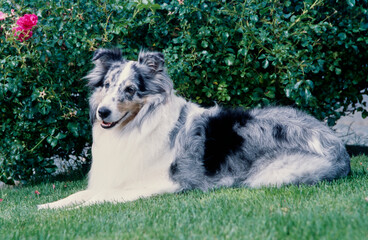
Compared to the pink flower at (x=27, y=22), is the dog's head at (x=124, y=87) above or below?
below

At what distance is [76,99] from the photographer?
18.9 ft

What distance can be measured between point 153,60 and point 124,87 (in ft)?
1.53

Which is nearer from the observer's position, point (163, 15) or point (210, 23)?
point (210, 23)

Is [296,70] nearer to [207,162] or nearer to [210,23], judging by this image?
[210,23]

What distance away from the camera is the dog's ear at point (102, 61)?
4277 millimetres

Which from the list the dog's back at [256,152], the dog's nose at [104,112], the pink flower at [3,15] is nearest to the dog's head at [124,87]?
the dog's nose at [104,112]

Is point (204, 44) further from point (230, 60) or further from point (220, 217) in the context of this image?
point (220, 217)

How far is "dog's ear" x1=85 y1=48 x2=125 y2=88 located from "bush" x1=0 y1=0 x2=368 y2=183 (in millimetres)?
835

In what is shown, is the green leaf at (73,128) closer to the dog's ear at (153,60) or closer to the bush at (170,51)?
the bush at (170,51)

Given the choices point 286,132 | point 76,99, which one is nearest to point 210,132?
point 286,132

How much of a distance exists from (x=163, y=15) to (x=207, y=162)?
2.37 metres

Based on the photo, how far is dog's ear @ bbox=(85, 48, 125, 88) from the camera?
428 cm

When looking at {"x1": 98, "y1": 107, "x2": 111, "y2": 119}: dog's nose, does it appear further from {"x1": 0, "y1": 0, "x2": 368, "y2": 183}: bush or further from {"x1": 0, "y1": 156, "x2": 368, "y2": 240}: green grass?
{"x1": 0, "y1": 0, "x2": 368, "y2": 183}: bush

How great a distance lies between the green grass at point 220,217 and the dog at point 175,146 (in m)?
0.23
